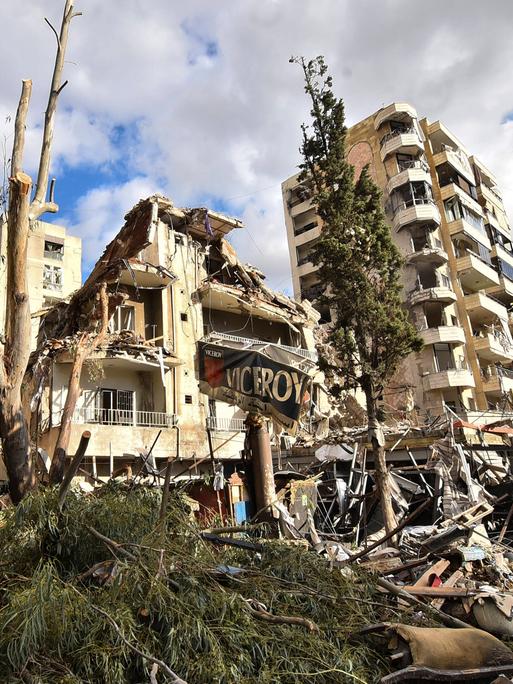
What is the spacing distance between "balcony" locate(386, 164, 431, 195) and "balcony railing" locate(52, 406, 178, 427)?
21274mm

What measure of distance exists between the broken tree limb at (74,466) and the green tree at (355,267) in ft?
29.8

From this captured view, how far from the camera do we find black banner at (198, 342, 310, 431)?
934 cm

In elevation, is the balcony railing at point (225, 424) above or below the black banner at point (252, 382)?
above

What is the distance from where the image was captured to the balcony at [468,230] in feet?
106

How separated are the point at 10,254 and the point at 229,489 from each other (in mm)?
9175

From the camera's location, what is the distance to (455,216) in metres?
32.7

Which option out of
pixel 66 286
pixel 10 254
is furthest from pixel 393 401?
pixel 10 254

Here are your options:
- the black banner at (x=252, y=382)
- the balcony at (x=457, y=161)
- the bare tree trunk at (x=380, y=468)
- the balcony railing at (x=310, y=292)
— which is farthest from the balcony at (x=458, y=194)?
the black banner at (x=252, y=382)

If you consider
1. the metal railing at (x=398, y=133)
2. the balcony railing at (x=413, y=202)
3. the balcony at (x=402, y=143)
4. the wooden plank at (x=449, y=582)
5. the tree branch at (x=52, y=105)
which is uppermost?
the metal railing at (x=398, y=133)

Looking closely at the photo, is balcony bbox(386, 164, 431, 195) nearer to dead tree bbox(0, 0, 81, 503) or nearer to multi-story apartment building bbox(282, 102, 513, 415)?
multi-story apartment building bbox(282, 102, 513, 415)

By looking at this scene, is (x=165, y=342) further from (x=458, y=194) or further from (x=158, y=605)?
(x=458, y=194)

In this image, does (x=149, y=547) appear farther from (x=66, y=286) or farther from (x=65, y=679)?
(x=66, y=286)

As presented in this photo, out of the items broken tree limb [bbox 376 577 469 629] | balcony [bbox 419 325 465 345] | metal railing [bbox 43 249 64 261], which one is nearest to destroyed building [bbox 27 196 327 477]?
balcony [bbox 419 325 465 345]

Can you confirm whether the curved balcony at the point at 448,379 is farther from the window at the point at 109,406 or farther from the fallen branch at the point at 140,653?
the fallen branch at the point at 140,653
